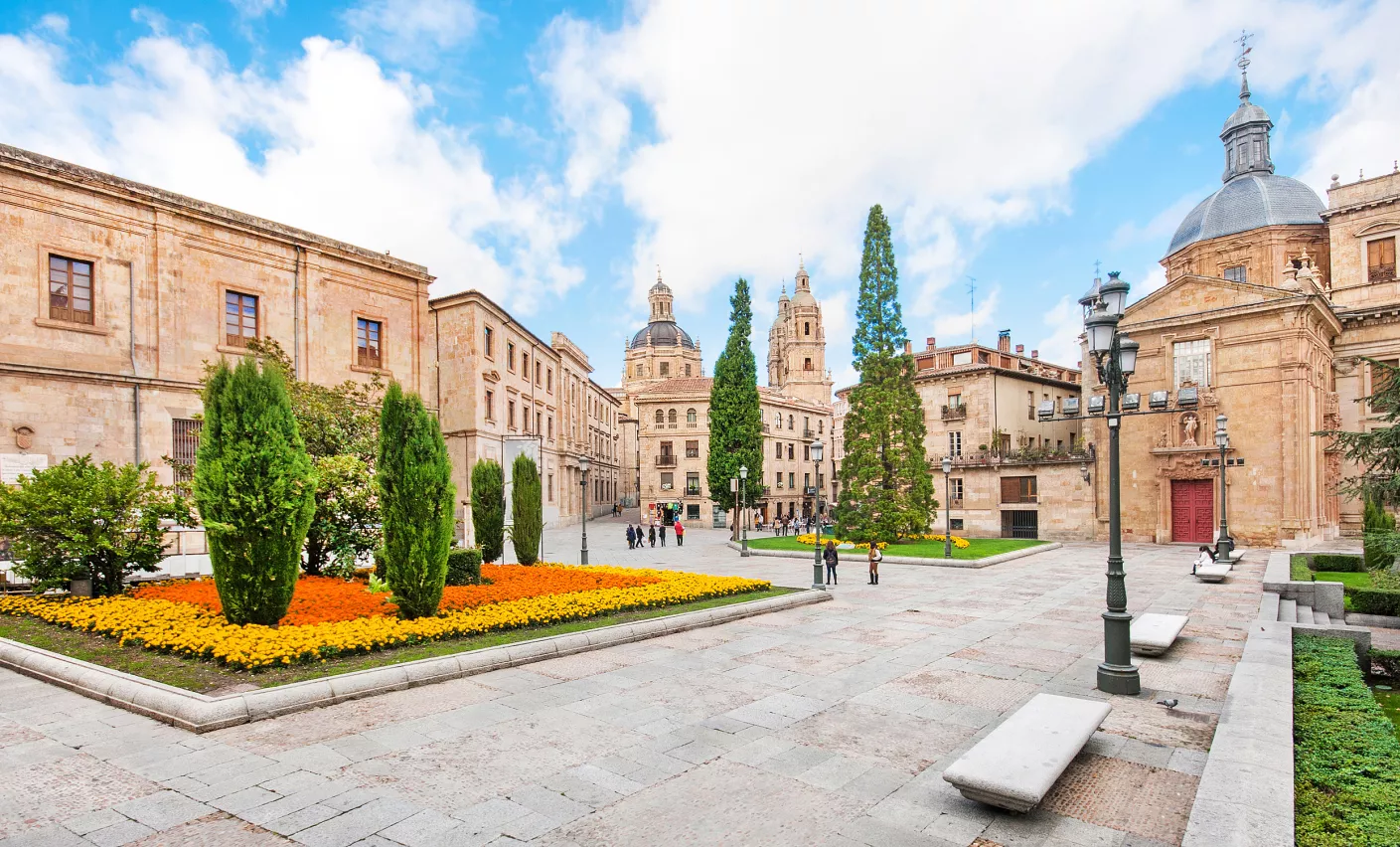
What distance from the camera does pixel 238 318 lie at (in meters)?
25.8

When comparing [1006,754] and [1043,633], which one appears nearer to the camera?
[1006,754]

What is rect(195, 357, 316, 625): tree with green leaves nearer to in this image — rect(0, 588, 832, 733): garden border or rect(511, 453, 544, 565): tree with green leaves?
rect(0, 588, 832, 733): garden border

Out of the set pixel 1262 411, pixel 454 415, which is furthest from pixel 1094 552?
pixel 454 415

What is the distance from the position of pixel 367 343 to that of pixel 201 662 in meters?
22.7

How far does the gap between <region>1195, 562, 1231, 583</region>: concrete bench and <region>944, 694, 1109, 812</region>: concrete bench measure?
1586 centimetres

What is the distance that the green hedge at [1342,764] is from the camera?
15.4ft

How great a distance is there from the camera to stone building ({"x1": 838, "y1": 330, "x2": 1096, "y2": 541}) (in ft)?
124

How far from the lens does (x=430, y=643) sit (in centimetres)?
1056

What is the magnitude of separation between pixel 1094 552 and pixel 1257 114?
30631 millimetres

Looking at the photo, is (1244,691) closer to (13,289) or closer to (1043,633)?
(1043,633)

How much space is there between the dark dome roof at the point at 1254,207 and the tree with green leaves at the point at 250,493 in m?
46.5

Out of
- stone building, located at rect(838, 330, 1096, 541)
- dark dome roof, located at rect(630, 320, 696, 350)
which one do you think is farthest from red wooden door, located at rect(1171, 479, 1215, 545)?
dark dome roof, located at rect(630, 320, 696, 350)

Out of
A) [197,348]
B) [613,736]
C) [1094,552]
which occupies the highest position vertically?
[197,348]

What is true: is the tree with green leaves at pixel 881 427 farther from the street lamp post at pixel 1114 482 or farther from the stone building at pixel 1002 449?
the street lamp post at pixel 1114 482
